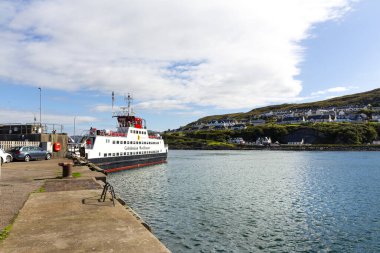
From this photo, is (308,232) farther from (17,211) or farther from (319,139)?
(319,139)

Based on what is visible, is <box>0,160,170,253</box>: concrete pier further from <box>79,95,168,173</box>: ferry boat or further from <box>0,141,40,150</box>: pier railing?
<box>0,141,40,150</box>: pier railing

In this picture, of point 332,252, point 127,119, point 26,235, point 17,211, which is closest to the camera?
point 26,235

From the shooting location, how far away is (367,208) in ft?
83.3

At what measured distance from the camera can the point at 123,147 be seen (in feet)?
180

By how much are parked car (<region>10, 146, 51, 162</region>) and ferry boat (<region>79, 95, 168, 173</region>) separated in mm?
6001

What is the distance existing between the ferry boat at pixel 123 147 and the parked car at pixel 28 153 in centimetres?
600

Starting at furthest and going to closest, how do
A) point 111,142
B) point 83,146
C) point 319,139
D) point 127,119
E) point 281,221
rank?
point 319,139
point 127,119
point 111,142
point 83,146
point 281,221

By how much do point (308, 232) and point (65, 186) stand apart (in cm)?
1421

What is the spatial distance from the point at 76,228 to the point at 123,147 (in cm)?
4584

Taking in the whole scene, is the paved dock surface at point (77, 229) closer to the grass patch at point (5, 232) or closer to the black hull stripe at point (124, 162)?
the grass patch at point (5, 232)

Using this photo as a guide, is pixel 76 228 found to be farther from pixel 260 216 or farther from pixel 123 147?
pixel 123 147

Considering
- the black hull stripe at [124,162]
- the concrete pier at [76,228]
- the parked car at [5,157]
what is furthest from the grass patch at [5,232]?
the black hull stripe at [124,162]

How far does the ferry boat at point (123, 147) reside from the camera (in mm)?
46562

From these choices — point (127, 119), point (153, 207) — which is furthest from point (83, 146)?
point (153, 207)
